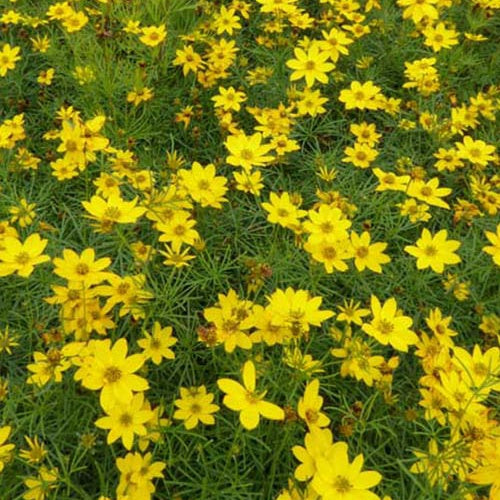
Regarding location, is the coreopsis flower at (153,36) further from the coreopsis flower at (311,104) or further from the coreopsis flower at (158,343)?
the coreopsis flower at (158,343)

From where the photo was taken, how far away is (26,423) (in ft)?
3.71

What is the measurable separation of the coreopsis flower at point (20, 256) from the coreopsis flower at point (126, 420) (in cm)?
31

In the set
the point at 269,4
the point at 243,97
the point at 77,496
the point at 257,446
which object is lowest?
the point at 77,496

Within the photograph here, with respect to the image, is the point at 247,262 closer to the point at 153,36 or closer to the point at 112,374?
the point at 112,374

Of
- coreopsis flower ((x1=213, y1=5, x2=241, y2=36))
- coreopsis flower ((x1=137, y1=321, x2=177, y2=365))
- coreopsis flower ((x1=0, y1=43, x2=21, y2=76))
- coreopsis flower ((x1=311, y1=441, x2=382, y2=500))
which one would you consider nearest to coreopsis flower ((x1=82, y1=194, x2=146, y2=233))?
coreopsis flower ((x1=137, y1=321, x2=177, y2=365))

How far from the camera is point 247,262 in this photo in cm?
127

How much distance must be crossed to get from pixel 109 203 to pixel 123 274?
0.79 ft

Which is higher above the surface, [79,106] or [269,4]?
[269,4]

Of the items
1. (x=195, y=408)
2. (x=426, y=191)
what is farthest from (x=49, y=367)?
(x=426, y=191)

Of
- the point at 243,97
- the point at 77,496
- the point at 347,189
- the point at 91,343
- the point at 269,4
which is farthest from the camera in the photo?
the point at 269,4

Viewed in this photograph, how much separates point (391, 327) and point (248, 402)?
37cm

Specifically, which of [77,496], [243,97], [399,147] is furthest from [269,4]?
[77,496]

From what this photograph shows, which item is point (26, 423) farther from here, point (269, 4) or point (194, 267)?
point (269, 4)

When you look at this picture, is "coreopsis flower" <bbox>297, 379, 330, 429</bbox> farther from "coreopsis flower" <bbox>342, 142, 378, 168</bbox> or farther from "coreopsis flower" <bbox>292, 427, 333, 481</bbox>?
"coreopsis flower" <bbox>342, 142, 378, 168</bbox>
